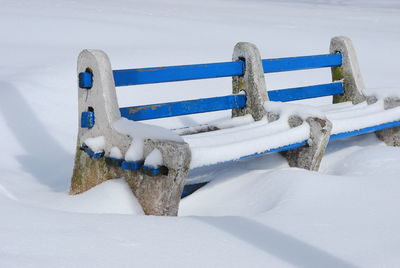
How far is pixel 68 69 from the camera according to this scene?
6535mm

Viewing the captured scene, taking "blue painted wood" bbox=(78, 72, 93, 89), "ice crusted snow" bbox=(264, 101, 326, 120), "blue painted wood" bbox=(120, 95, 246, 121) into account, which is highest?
"blue painted wood" bbox=(78, 72, 93, 89)

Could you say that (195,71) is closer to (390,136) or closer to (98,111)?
(98,111)

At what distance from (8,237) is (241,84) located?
246 centimetres

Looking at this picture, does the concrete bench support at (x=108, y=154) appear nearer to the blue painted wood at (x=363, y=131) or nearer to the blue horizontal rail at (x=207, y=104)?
the blue horizontal rail at (x=207, y=104)

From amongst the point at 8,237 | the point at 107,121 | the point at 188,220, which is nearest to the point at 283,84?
the point at 107,121

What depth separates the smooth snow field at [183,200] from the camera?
2.22 metres

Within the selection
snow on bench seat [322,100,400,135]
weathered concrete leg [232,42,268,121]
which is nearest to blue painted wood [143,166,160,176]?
weathered concrete leg [232,42,268,121]

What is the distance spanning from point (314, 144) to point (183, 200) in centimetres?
96

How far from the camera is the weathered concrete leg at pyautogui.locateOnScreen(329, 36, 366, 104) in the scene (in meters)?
4.87

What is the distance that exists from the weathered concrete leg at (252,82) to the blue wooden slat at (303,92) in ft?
0.97

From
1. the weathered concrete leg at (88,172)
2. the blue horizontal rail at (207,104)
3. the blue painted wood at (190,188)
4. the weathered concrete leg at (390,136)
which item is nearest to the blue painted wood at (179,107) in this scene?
the blue horizontal rail at (207,104)

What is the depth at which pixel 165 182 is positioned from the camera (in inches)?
117

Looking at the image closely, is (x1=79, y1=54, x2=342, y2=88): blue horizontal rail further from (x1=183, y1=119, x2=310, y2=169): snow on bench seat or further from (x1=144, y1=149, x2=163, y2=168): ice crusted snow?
(x1=144, y1=149, x2=163, y2=168): ice crusted snow

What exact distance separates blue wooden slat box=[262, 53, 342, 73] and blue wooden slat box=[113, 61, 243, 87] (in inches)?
11.1
